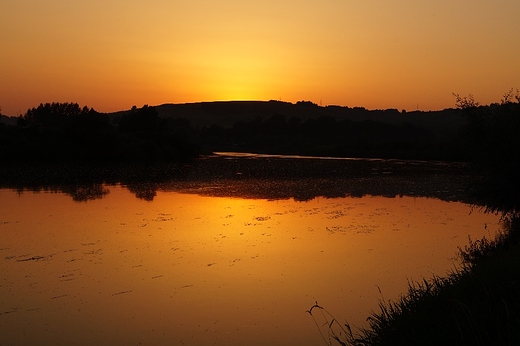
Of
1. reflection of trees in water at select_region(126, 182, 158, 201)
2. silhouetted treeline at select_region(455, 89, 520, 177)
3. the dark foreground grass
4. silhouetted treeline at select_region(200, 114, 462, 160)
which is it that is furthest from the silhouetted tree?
the dark foreground grass

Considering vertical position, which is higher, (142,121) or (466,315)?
(142,121)

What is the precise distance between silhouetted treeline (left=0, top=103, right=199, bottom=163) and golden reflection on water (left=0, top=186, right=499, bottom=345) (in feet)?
88.6

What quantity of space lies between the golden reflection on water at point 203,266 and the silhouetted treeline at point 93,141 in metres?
27.0

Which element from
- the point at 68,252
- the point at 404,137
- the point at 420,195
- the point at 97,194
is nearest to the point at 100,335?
the point at 68,252

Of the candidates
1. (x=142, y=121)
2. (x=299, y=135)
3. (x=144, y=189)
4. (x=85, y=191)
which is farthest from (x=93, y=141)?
(x=299, y=135)

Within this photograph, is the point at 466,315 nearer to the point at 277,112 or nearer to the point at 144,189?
the point at 144,189

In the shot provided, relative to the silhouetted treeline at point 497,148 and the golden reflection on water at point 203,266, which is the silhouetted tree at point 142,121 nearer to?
the golden reflection on water at point 203,266

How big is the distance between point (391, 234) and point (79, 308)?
378 inches

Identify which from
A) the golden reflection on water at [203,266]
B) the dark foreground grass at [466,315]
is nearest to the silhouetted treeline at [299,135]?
the golden reflection on water at [203,266]

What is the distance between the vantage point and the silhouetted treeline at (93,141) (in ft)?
154

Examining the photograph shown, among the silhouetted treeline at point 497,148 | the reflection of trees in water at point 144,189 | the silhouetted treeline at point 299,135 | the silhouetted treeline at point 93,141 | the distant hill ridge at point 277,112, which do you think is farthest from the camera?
the distant hill ridge at point 277,112

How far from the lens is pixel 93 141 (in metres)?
52.2

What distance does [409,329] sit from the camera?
18.9 ft

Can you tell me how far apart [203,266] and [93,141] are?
4245cm
